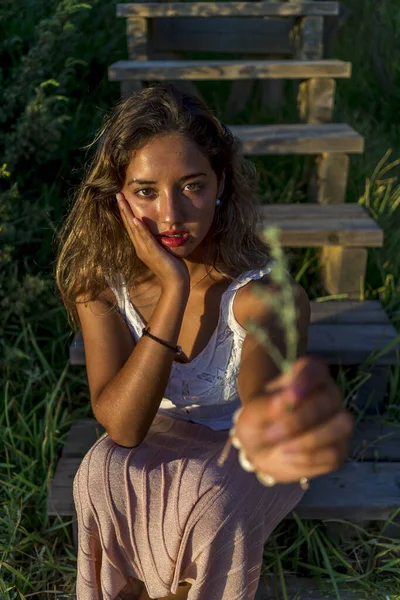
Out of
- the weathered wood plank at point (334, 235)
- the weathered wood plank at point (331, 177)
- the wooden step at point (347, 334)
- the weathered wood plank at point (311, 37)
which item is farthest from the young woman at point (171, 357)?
the weathered wood plank at point (311, 37)

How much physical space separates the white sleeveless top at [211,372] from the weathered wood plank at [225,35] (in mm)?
2470

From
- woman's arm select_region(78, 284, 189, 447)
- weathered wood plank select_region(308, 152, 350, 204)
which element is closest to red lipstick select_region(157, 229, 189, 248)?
woman's arm select_region(78, 284, 189, 447)

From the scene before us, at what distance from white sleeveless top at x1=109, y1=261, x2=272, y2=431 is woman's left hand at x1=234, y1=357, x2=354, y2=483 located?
47.7 inches

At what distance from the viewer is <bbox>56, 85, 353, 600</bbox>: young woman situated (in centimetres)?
175

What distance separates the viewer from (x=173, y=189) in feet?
5.61

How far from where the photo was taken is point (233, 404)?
2.14 metres

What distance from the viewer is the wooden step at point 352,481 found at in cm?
215

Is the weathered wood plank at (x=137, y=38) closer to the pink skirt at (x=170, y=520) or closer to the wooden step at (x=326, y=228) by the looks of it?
the wooden step at (x=326, y=228)

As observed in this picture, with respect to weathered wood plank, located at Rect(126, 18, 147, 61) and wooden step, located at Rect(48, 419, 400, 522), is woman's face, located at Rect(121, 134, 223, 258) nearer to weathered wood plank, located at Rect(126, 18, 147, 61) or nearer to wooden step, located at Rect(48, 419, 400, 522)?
wooden step, located at Rect(48, 419, 400, 522)

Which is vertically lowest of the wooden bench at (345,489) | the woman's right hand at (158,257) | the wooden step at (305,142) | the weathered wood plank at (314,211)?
the wooden bench at (345,489)

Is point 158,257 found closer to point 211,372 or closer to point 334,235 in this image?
point 211,372

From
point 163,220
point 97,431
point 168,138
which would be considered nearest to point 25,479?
point 97,431

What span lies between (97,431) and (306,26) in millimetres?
2301

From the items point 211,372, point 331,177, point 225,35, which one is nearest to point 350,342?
point 211,372
